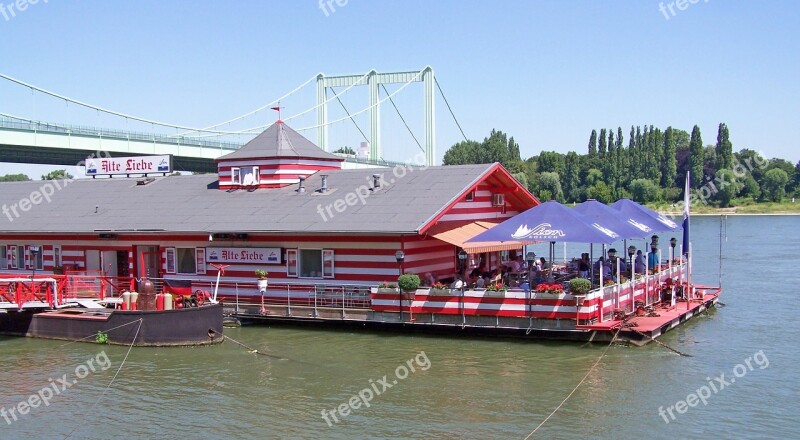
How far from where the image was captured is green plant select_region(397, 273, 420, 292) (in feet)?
78.2

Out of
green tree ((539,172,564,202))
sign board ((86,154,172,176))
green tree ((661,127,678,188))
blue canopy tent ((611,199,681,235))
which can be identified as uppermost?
green tree ((661,127,678,188))

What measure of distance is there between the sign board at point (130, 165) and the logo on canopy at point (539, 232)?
1886 centimetres

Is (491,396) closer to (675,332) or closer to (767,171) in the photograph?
(675,332)

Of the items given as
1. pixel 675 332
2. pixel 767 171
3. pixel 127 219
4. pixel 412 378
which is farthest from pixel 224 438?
pixel 767 171

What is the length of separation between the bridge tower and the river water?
78.5 metres

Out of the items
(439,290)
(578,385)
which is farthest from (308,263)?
(578,385)

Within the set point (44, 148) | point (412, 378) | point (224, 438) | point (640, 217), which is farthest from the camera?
point (44, 148)

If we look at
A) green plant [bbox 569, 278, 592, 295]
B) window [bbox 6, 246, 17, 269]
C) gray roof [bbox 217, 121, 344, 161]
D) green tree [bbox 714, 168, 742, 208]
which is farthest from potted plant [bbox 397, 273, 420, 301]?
green tree [bbox 714, 168, 742, 208]

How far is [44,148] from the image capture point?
59.5 meters

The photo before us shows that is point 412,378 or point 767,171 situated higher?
point 767,171

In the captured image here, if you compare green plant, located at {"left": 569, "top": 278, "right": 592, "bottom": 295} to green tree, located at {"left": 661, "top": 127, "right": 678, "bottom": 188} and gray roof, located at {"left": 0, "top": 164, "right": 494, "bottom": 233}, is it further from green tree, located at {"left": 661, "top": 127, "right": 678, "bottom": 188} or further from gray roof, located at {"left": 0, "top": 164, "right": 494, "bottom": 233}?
green tree, located at {"left": 661, "top": 127, "right": 678, "bottom": 188}

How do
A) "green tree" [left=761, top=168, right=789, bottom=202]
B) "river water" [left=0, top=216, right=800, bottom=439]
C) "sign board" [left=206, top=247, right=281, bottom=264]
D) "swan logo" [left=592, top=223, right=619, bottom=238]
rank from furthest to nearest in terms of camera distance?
"green tree" [left=761, top=168, right=789, bottom=202]
"sign board" [left=206, top=247, right=281, bottom=264]
"swan logo" [left=592, top=223, right=619, bottom=238]
"river water" [left=0, top=216, right=800, bottom=439]

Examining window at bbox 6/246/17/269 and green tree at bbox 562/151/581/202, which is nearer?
window at bbox 6/246/17/269

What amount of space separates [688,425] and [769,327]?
1216cm
